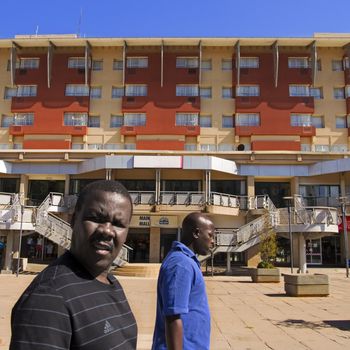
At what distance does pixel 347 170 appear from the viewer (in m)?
33.9

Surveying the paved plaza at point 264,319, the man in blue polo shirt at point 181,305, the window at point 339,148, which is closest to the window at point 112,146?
the window at point 339,148

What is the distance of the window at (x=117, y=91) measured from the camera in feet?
130

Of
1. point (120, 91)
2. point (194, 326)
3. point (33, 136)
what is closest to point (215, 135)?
point (120, 91)

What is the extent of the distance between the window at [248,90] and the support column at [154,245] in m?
15.0

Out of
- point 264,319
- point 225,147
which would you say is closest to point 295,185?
point 225,147

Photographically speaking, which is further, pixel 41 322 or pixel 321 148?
pixel 321 148

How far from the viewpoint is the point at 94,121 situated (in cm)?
3919

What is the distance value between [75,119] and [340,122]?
24.3 metres

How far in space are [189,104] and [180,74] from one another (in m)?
3.13

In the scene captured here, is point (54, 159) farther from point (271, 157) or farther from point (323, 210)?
point (323, 210)

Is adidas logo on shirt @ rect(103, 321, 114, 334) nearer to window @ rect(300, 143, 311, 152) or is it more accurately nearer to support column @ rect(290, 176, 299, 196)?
support column @ rect(290, 176, 299, 196)

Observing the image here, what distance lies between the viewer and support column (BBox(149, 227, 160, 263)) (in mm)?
33562

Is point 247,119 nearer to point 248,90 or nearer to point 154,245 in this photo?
point 248,90

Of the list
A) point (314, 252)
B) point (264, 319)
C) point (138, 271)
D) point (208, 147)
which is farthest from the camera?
point (208, 147)
